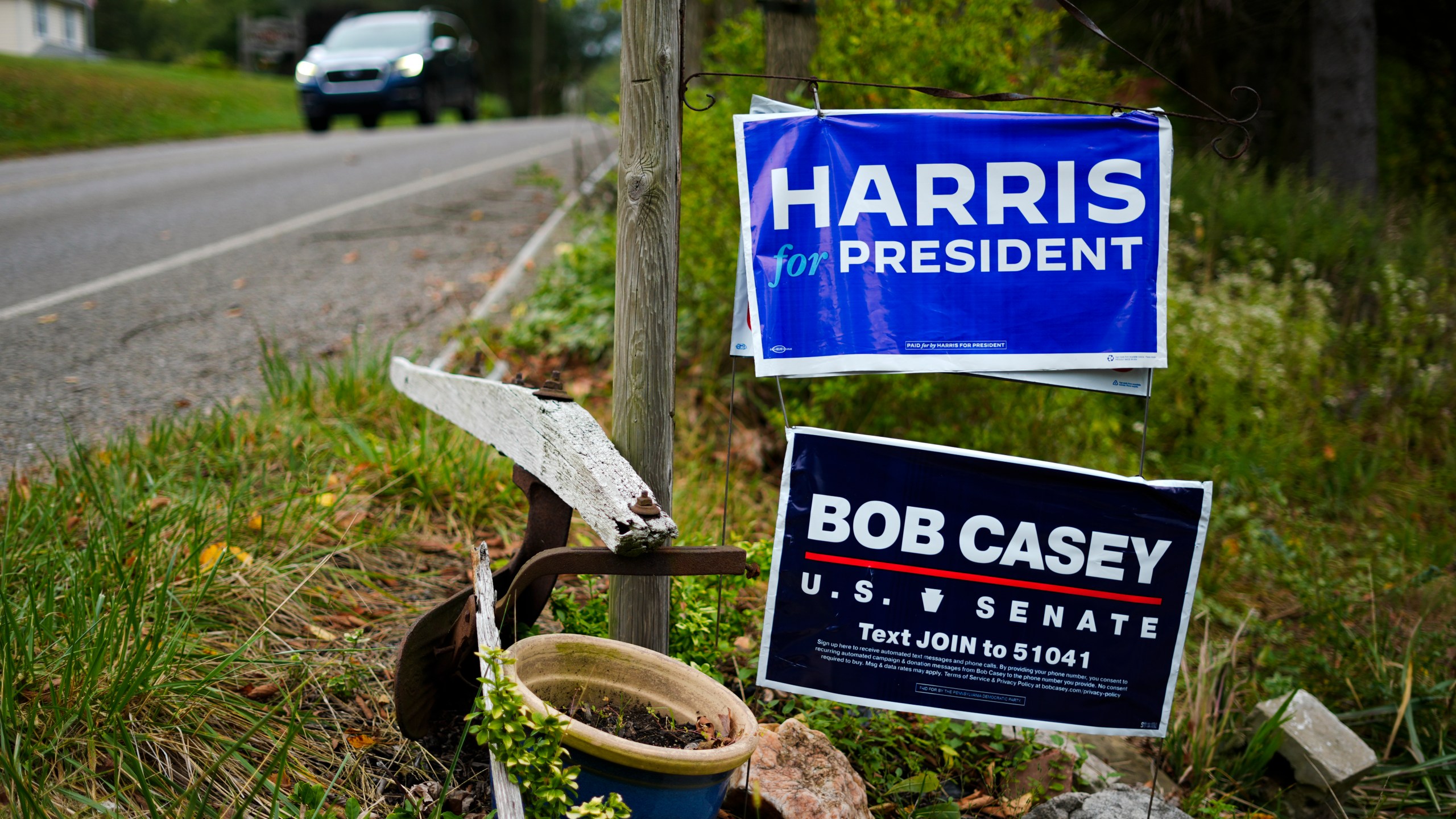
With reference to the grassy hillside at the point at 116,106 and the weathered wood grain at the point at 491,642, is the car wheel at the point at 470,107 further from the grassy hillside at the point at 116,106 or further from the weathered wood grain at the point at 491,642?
the weathered wood grain at the point at 491,642

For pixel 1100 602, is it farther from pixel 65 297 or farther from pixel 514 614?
pixel 65 297

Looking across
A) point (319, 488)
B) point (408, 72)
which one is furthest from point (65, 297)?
point (408, 72)

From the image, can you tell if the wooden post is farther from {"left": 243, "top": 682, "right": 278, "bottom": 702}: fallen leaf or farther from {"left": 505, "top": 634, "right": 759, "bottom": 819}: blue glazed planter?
{"left": 243, "top": 682, "right": 278, "bottom": 702}: fallen leaf

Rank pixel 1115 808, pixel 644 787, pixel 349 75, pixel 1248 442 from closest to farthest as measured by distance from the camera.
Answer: pixel 644 787 → pixel 1115 808 → pixel 1248 442 → pixel 349 75

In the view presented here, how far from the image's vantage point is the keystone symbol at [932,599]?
256cm

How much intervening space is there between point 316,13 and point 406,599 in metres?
39.0

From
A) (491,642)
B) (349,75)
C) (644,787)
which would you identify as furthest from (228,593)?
(349,75)

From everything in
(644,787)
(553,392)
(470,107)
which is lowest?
(644,787)

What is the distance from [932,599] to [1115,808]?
2.62 feet

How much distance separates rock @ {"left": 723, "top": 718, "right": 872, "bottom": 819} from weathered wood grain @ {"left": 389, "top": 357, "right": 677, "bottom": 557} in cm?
66

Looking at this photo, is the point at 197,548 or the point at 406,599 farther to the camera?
the point at 406,599

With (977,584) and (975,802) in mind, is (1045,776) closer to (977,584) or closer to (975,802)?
(975,802)

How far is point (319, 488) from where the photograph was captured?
142 inches

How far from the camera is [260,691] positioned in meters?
2.54
